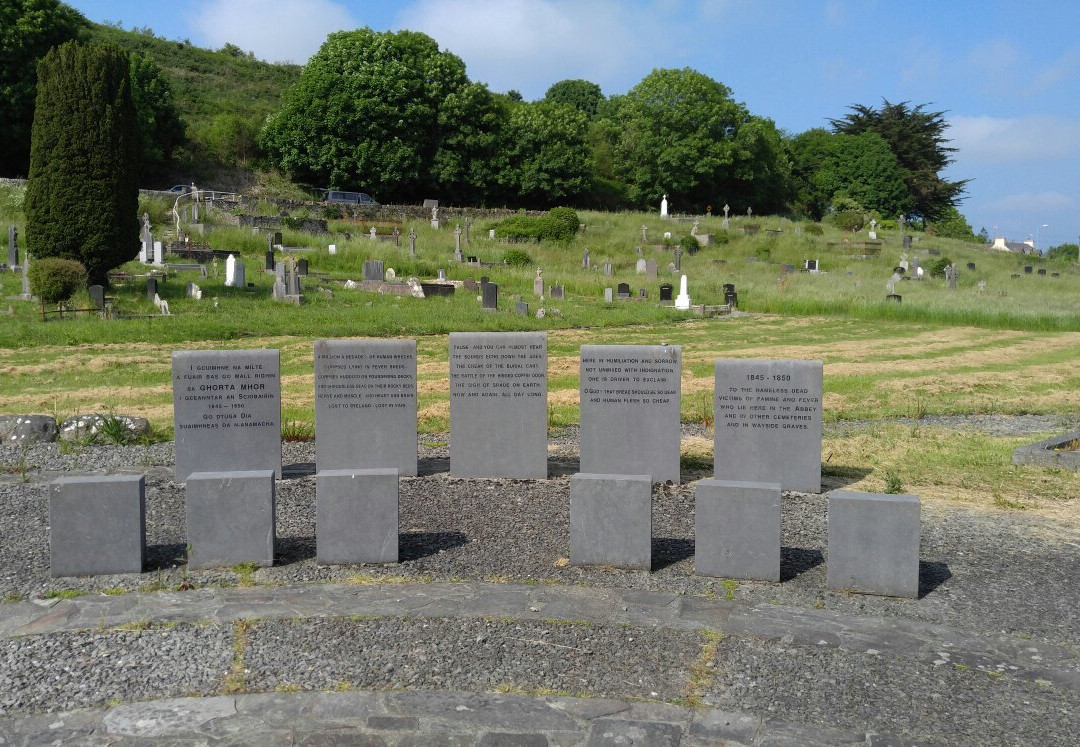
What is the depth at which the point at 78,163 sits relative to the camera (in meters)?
25.1

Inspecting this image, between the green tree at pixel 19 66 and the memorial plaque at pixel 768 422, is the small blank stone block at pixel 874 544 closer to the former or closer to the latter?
the memorial plaque at pixel 768 422

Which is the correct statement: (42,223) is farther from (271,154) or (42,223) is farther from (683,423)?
(271,154)

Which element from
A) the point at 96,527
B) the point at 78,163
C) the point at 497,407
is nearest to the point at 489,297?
the point at 78,163

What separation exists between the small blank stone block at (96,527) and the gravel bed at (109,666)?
3.67ft

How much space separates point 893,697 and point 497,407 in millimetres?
5297

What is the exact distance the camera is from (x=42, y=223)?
25.1 meters

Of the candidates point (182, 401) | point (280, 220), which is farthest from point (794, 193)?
point (182, 401)

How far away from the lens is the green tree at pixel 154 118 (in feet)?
181

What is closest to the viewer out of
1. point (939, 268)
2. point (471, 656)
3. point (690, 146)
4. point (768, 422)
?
point (471, 656)

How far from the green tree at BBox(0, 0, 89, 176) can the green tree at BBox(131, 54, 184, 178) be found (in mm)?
4966

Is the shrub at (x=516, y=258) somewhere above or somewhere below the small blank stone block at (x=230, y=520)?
above

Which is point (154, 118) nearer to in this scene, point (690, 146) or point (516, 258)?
point (516, 258)

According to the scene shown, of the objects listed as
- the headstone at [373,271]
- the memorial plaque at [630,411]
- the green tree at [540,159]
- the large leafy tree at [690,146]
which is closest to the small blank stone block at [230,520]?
the memorial plaque at [630,411]

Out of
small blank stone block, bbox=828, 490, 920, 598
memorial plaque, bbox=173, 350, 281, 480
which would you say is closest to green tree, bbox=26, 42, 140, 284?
memorial plaque, bbox=173, 350, 281, 480
